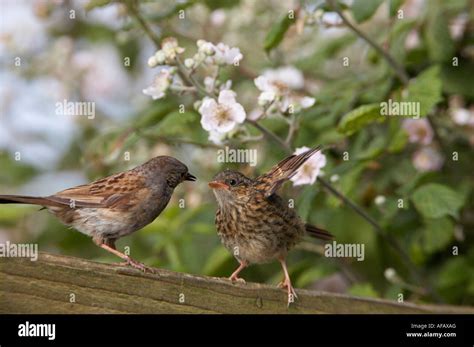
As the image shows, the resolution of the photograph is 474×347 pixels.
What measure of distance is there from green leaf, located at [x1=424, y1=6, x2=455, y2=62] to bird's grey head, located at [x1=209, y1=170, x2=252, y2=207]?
1.97 meters

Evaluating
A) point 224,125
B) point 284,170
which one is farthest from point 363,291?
point 284,170

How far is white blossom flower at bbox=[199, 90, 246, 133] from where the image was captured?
102 inches

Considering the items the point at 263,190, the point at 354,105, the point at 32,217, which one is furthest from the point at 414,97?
the point at 32,217

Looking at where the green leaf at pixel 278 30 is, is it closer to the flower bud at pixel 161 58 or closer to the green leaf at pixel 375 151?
the green leaf at pixel 375 151

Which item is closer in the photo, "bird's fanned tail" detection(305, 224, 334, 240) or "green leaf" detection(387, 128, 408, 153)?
"bird's fanned tail" detection(305, 224, 334, 240)

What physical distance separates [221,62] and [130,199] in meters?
0.75

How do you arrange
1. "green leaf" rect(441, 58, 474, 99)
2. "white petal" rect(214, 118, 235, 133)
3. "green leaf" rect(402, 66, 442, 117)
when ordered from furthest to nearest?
"green leaf" rect(441, 58, 474, 99) → "green leaf" rect(402, 66, 442, 117) → "white petal" rect(214, 118, 235, 133)

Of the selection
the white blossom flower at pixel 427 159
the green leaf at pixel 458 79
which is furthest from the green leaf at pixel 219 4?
the white blossom flower at pixel 427 159

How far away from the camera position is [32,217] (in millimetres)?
5160

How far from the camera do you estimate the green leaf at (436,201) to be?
3.58m

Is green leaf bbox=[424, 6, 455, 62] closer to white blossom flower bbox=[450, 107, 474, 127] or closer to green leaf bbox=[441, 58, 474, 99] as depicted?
green leaf bbox=[441, 58, 474, 99]

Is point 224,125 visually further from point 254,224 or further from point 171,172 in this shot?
point 171,172

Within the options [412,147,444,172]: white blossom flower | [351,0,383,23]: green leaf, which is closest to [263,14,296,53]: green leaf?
[351,0,383,23]: green leaf

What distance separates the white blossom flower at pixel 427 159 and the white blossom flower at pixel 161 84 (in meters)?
2.18
